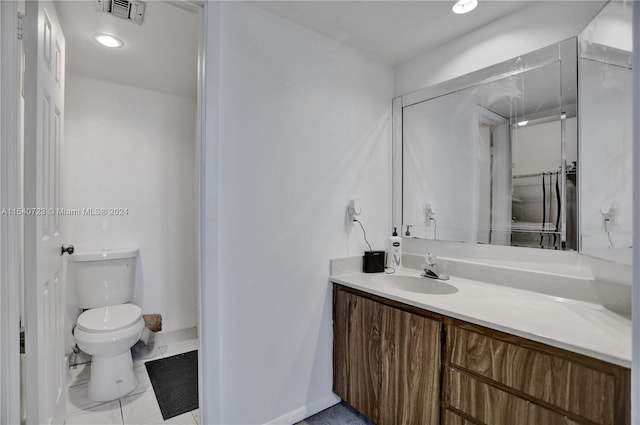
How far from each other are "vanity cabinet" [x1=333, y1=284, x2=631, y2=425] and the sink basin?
0.32 m

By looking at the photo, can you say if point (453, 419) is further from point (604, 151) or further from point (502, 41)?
point (502, 41)

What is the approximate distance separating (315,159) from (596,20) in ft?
4.45

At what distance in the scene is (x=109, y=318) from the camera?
6.48 ft

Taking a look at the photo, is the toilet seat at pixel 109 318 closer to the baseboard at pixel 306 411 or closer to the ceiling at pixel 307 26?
the baseboard at pixel 306 411

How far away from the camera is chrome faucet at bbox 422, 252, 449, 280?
1.74m

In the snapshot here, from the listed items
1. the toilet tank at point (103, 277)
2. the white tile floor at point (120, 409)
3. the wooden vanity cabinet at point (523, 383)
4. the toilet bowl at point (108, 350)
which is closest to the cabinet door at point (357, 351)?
the wooden vanity cabinet at point (523, 383)

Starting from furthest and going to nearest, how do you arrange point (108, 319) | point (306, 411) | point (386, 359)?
point (108, 319), point (306, 411), point (386, 359)

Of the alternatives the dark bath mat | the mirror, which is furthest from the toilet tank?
the mirror

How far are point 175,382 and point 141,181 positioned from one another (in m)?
1.62

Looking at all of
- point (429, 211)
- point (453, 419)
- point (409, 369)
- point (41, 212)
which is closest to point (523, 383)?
point (453, 419)

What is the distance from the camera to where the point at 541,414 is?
1.00 meters

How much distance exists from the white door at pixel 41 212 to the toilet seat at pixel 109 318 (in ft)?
1.25

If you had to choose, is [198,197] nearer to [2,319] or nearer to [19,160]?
[19,160]

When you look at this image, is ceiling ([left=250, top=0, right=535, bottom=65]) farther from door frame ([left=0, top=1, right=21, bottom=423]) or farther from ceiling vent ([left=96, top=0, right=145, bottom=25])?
door frame ([left=0, top=1, right=21, bottom=423])
